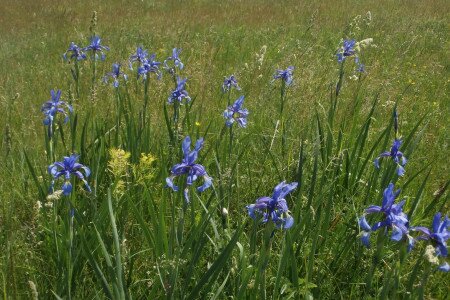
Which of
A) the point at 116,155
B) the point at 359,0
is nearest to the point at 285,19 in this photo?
the point at 359,0

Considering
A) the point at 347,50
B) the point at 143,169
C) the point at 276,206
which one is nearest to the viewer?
the point at 276,206

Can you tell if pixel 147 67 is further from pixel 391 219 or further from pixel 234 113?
pixel 391 219

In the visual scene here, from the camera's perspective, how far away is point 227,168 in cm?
160

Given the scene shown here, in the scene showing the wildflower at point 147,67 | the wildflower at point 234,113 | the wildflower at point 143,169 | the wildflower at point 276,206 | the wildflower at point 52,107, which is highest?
the wildflower at point 147,67

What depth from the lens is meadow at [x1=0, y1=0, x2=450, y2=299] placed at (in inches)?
52.5

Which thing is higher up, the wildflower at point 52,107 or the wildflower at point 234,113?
the wildflower at point 52,107

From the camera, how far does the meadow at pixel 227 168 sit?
133 centimetres

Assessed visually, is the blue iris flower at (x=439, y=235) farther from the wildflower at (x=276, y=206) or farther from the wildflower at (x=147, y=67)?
the wildflower at (x=147, y=67)

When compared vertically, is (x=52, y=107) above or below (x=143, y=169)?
above

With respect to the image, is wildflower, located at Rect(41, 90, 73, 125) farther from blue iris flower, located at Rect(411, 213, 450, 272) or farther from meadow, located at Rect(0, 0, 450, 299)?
blue iris flower, located at Rect(411, 213, 450, 272)

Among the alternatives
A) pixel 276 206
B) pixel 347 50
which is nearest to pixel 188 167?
pixel 276 206

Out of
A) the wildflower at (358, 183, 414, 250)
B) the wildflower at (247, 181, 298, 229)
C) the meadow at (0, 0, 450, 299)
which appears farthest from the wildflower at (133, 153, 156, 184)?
the wildflower at (358, 183, 414, 250)

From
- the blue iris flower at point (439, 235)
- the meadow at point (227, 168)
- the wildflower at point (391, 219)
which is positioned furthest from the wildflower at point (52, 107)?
the blue iris flower at point (439, 235)

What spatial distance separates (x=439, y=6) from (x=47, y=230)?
→ 30.7 feet
